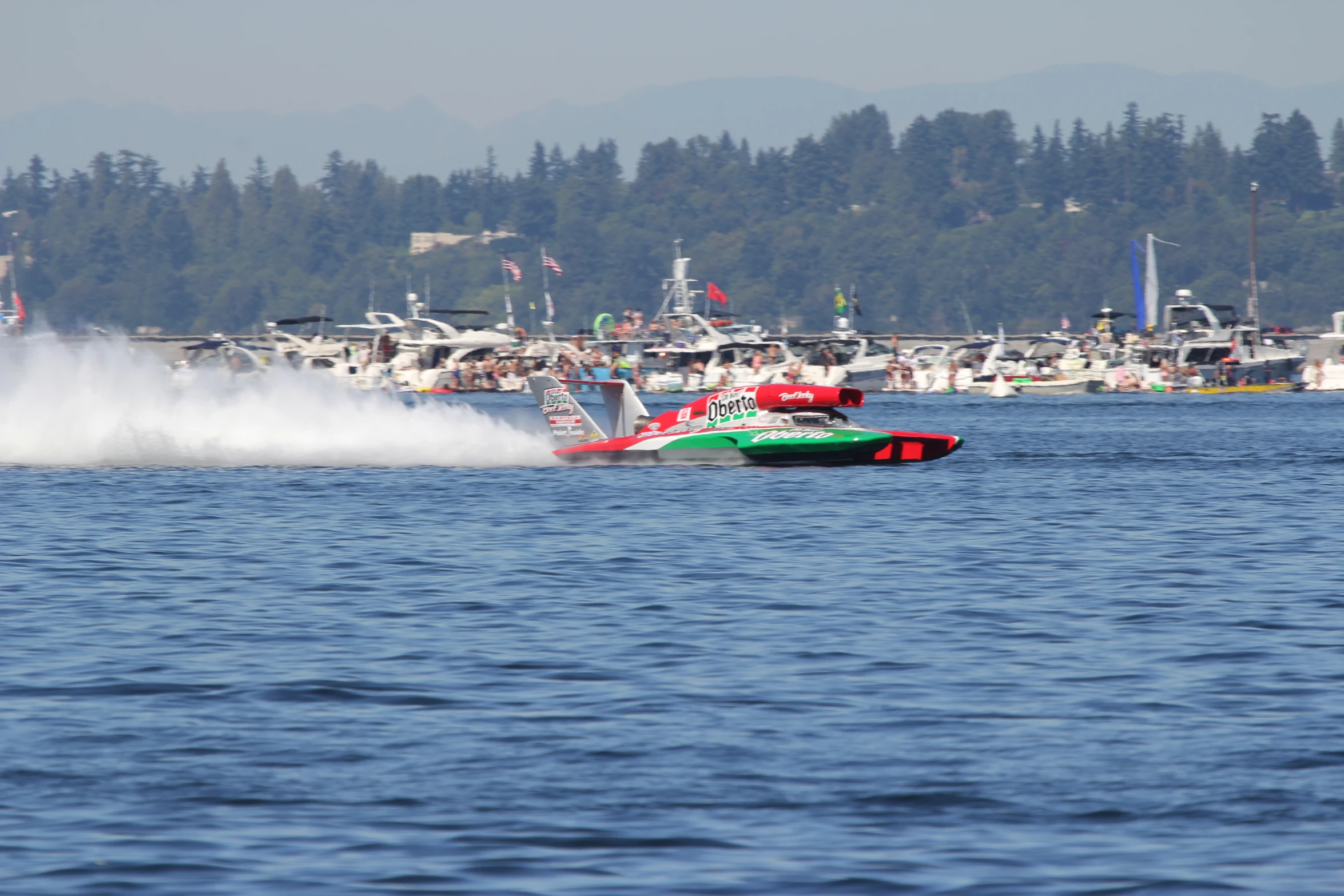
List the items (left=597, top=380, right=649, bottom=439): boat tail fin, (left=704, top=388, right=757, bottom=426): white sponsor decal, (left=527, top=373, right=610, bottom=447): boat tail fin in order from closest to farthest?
1. (left=704, top=388, right=757, bottom=426): white sponsor decal
2. (left=597, top=380, right=649, bottom=439): boat tail fin
3. (left=527, top=373, right=610, bottom=447): boat tail fin

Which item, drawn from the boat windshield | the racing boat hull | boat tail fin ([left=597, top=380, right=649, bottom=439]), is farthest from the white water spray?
the boat windshield

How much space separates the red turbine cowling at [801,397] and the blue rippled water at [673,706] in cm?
703

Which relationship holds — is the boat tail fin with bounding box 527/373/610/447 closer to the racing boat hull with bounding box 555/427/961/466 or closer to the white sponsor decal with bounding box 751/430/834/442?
the racing boat hull with bounding box 555/427/961/466

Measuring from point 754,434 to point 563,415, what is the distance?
4850 millimetres

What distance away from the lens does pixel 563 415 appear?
108 ft

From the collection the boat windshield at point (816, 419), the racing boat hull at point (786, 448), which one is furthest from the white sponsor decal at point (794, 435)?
the boat windshield at point (816, 419)

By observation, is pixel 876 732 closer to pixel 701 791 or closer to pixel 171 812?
pixel 701 791

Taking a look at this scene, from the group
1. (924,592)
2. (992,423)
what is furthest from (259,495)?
(992,423)

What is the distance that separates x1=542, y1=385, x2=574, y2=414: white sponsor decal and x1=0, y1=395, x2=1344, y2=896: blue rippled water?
10134mm

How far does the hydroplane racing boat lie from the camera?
1160 inches

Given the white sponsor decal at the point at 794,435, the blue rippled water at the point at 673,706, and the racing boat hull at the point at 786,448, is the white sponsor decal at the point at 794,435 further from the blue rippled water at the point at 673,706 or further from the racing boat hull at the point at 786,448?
the blue rippled water at the point at 673,706

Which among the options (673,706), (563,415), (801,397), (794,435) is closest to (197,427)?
(563,415)

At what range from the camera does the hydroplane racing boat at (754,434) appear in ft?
96.7

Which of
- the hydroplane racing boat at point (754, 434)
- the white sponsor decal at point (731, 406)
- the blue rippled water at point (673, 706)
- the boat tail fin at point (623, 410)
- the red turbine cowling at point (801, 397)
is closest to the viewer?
the blue rippled water at point (673, 706)
